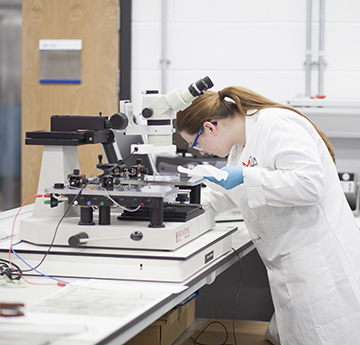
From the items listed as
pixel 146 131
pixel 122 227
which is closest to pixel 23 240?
pixel 122 227

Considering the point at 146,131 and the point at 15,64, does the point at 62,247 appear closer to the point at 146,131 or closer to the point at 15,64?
the point at 146,131

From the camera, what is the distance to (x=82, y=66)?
11.3 feet

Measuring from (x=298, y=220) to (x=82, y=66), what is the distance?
7.35 ft

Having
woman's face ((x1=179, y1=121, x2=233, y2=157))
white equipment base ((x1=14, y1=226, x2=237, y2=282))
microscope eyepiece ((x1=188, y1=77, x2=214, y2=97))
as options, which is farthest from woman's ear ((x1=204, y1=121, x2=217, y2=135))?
white equipment base ((x1=14, y1=226, x2=237, y2=282))

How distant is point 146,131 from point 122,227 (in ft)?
1.09

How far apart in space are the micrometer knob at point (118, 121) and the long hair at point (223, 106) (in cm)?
33

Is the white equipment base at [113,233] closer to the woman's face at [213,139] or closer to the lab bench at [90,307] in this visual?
the lab bench at [90,307]

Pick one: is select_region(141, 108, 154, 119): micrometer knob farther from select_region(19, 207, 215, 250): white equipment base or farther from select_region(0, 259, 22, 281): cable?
select_region(0, 259, 22, 281): cable

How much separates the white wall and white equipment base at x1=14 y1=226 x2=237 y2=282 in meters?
1.94

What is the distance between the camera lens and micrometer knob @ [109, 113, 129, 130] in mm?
1529

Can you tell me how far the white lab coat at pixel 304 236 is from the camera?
5.04 ft

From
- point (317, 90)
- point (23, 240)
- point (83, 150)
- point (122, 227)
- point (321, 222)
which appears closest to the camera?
point (122, 227)

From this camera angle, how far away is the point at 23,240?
153 cm

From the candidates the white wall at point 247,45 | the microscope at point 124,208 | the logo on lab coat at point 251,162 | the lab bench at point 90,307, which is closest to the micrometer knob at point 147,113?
the microscope at point 124,208
